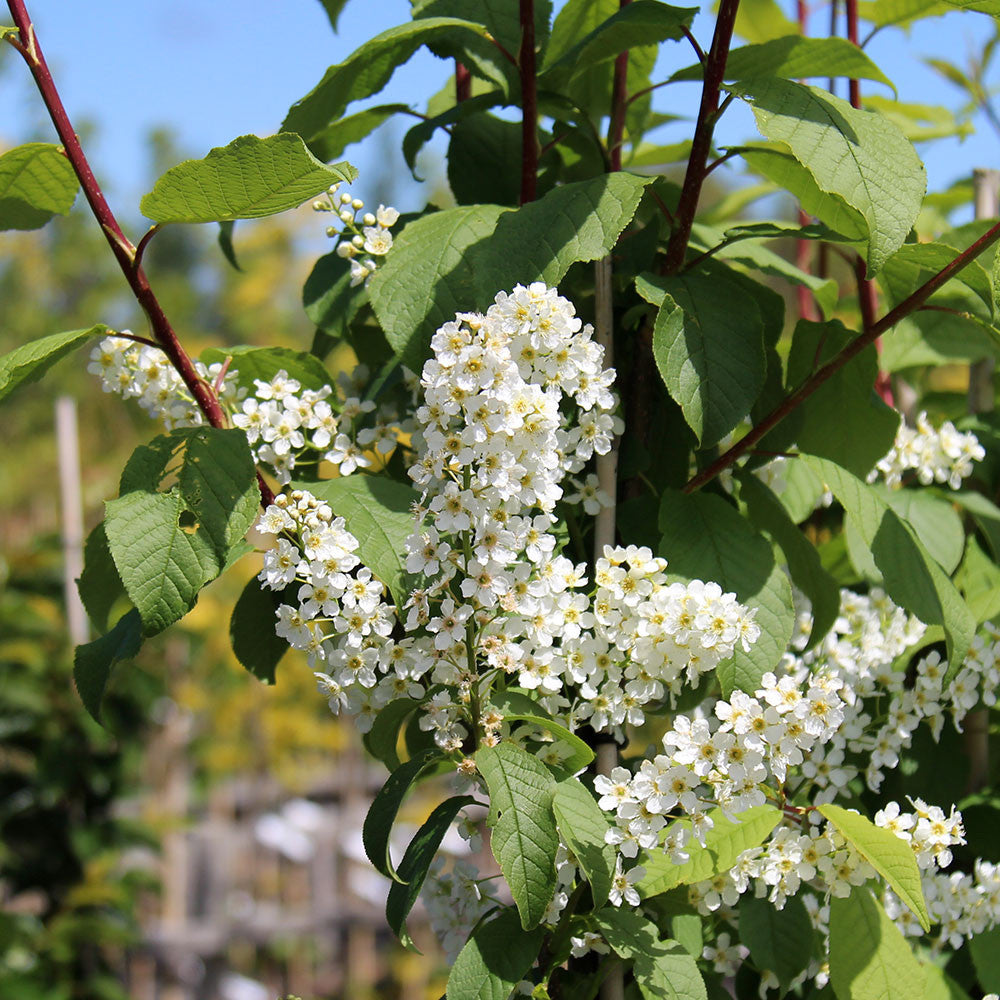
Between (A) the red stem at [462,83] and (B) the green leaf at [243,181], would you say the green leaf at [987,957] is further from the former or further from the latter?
(A) the red stem at [462,83]

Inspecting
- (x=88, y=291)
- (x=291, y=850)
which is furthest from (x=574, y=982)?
(x=88, y=291)

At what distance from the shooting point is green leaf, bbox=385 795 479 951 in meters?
0.78

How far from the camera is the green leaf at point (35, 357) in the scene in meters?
0.82

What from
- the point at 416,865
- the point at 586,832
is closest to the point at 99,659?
the point at 416,865

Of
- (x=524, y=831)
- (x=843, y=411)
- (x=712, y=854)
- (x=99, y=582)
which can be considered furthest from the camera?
(x=843, y=411)

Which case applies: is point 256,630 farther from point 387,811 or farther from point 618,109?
point 618,109

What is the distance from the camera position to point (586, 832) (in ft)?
2.60

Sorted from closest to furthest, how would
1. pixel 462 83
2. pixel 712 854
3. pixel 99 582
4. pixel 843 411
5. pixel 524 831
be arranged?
pixel 524 831 < pixel 712 854 < pixel 99 582 < pixel 843 411 < pixel 462 83

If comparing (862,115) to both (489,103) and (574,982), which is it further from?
(574,982)

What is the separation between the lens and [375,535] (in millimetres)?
833

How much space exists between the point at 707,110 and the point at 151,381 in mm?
547

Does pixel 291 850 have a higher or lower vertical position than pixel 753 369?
lower

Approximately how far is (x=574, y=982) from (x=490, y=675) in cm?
32

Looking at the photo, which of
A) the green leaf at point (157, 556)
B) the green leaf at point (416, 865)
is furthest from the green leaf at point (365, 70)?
the green leaf at point (416, 865)
